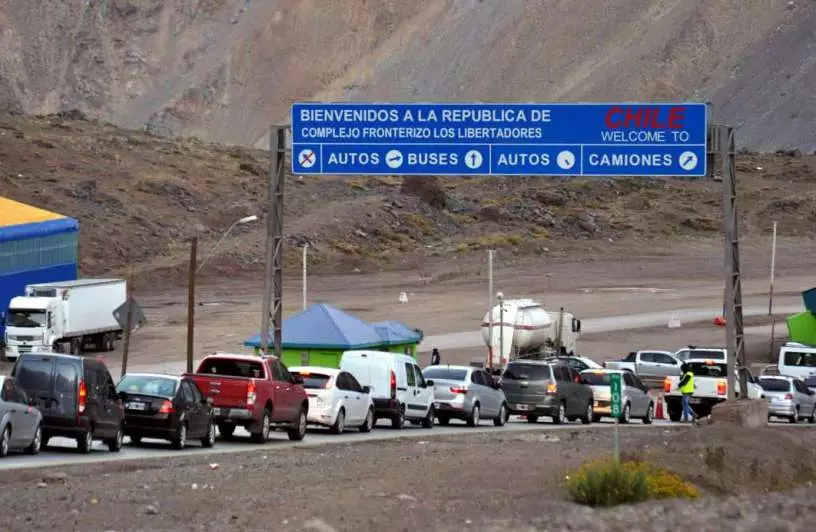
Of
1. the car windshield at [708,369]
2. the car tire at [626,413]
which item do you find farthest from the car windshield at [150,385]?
the car windshield at [708,369]

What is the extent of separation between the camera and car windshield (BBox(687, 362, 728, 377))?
44.4 meters

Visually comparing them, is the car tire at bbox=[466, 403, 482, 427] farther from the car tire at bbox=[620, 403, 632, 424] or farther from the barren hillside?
the barren hillside

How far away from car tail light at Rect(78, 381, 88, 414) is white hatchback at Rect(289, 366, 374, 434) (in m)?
8.30

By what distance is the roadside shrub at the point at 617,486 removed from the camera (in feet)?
66.1

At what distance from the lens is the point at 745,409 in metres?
35.2

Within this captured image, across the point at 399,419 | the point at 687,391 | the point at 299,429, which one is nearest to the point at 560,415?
the point at 687,391

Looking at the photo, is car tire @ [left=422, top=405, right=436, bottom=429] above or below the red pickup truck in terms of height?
below

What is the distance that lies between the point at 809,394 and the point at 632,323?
3246cm

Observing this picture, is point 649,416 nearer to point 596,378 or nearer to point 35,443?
point 596,378

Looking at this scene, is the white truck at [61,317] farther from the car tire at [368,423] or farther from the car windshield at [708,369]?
the car tire at [368,423]

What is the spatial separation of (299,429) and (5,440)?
886 cm

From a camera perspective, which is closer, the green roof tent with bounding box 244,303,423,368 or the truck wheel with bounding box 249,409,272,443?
the truck wheel with bounding box 249,409,272,443

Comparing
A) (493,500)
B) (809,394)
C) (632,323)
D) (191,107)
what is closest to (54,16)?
(191,107)

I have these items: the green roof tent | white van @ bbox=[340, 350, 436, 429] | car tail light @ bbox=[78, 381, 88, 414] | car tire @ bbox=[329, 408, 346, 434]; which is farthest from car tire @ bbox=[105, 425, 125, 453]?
the green roof tent
